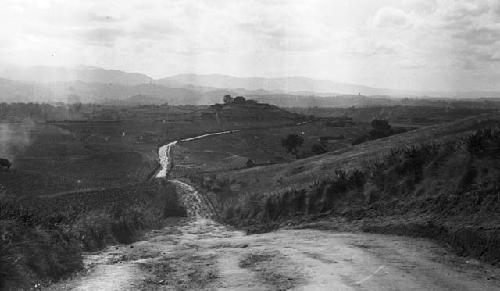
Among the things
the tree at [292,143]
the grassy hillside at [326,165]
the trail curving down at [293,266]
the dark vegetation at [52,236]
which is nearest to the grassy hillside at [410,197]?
the grassy hillside at [326,165]

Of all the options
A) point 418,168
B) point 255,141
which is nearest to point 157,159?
point 255,141

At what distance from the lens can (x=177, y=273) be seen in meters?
18.4

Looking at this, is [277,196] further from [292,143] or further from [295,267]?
[292,143]

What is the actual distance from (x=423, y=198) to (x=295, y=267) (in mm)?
10688

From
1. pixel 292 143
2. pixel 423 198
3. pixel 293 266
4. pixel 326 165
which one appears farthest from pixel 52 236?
pixel 292 143

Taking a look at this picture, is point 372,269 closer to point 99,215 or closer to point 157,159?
point 99,215

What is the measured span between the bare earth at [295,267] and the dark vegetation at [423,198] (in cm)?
114

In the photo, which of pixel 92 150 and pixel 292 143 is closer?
pixel 92 150

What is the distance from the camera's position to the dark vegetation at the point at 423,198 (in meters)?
19.8

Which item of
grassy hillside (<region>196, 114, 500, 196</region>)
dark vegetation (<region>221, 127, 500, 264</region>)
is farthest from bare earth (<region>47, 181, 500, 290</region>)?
grassy hillside (<region>196, 114, 500, 196</region>)

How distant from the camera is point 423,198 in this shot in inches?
993

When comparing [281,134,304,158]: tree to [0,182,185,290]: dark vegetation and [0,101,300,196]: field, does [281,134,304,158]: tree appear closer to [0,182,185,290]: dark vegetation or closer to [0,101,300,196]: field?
[0,101,300,196]: field

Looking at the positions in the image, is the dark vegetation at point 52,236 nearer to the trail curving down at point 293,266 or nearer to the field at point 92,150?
the trail curving down at point 293,266

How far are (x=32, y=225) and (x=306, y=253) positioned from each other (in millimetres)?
11830
